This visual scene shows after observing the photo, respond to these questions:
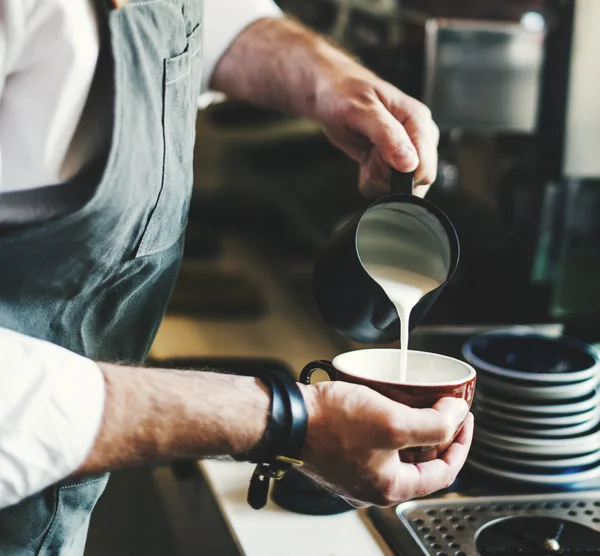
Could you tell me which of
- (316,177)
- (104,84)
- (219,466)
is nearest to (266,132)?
(316,177)

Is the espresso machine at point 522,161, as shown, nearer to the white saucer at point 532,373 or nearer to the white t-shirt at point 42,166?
the white saucer at point 532,373

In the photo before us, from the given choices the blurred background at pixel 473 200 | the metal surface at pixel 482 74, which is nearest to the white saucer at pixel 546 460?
the blurred background at pixel 473 200

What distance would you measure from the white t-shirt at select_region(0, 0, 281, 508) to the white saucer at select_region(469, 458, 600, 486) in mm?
562

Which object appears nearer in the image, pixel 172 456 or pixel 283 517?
pixel 172 456

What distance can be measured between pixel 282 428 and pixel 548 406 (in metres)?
0.46

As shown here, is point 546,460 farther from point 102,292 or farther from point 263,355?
point 263,355

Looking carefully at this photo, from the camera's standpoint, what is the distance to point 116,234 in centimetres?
84

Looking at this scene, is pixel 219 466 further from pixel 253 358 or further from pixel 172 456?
pixel 253 358

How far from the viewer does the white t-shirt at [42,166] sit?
0.71m

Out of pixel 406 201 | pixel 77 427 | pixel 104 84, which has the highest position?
pixel 104 84

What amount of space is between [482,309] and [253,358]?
45 centimetres

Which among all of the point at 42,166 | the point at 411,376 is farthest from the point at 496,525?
the point at 42,166

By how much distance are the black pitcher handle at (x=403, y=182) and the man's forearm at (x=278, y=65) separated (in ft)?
0.77

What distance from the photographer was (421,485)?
32.4 inches
